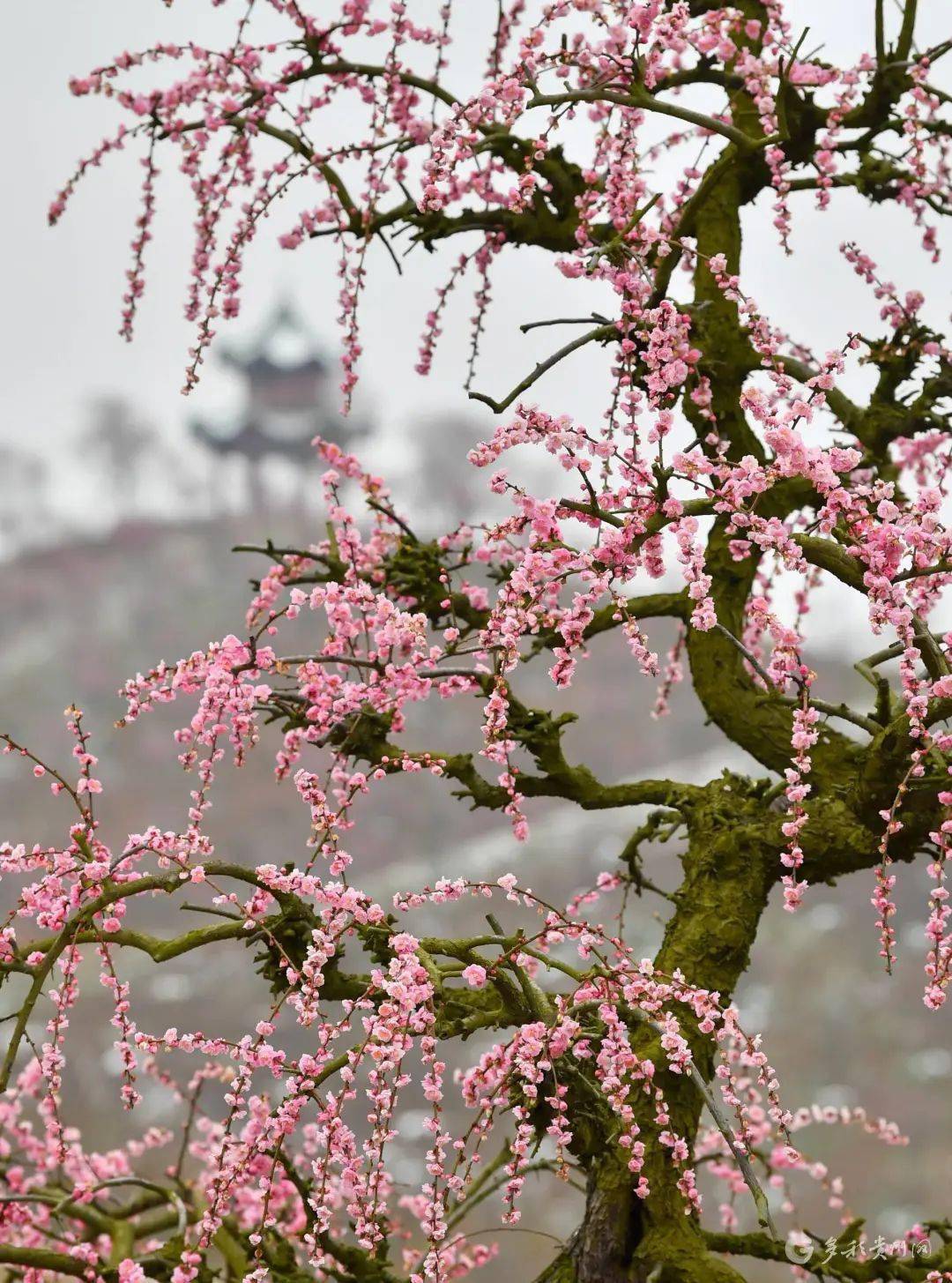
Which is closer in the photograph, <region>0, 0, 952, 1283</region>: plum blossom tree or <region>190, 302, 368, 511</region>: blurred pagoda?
<region>0, 0, 952, 1283</region>: plum blossom tree

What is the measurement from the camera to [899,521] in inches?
114

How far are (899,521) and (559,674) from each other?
859 mm

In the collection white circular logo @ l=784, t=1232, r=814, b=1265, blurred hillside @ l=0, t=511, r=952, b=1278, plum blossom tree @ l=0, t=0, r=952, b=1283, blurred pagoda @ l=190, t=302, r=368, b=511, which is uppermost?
blurred pagoda @ l=190, t=302, r=368, b=511

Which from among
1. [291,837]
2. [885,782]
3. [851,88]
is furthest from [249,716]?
[291,837]

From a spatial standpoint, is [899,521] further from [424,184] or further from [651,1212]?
[651,1212]

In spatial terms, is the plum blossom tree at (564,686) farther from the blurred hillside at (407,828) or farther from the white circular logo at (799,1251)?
the blurred hillside at (407,828)

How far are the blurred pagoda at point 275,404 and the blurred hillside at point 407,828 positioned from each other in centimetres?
169

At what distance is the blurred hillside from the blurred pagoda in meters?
1.69

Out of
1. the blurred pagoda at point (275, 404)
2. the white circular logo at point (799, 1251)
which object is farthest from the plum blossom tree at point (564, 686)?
the blurred pagoda at point (275, 404)

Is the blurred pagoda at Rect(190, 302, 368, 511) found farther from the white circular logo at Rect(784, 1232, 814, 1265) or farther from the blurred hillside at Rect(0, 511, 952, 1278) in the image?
the white circular logo at Rect(784, 1232, 814, 1265)

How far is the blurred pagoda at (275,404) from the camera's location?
2648 cm

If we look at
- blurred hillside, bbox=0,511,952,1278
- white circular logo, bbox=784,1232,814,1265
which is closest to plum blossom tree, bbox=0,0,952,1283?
white circular logo, bbox=784,1232,814,1265

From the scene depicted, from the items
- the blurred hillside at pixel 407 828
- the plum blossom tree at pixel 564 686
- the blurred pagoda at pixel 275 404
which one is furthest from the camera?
the blurred pagoda at pixel 275 404

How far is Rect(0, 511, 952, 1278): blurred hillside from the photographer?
14.5 meters
